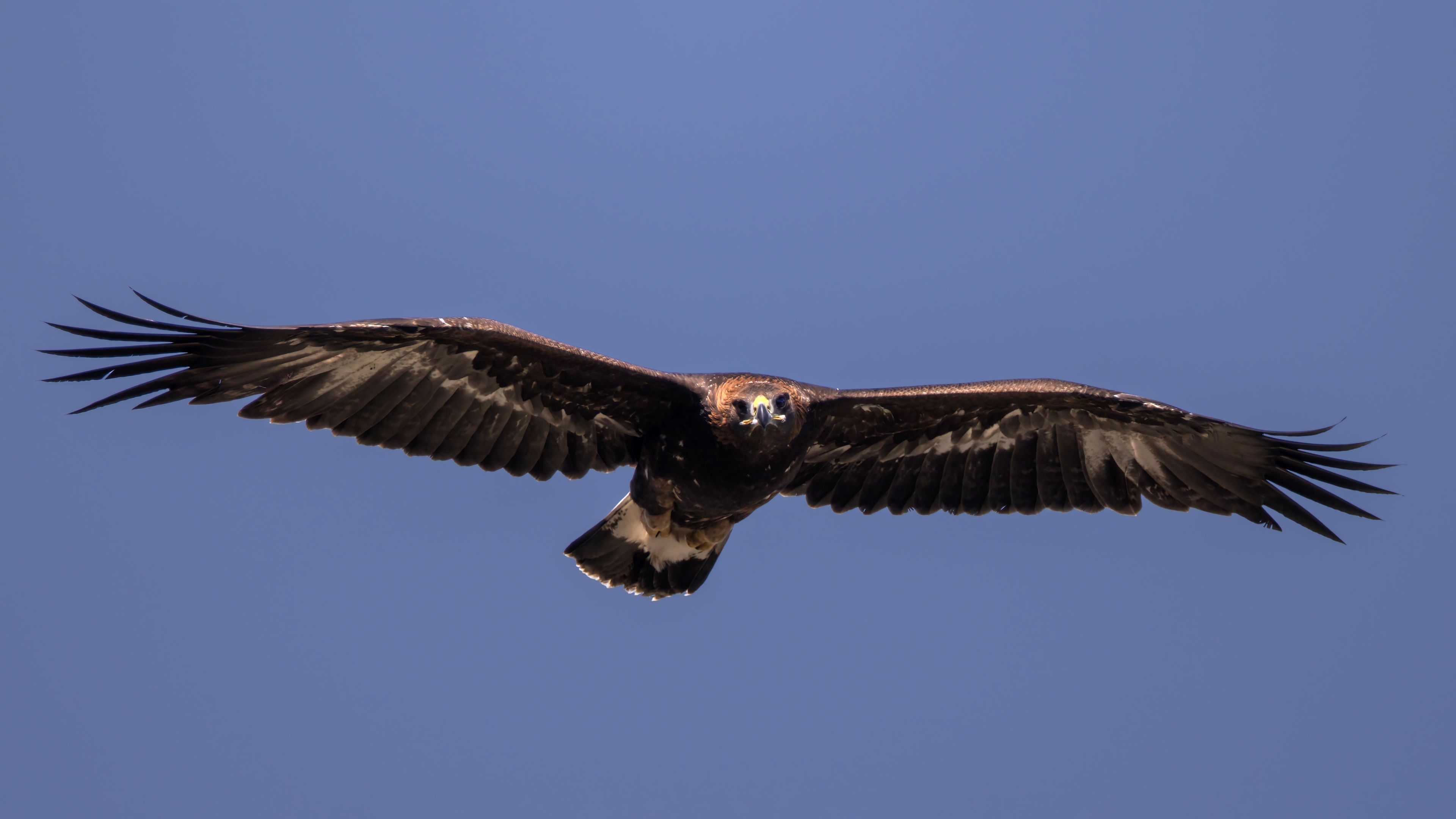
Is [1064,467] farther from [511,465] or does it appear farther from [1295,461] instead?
[511,465]

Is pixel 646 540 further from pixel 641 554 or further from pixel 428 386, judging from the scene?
pixel 428 386

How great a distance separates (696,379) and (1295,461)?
14.0 feet

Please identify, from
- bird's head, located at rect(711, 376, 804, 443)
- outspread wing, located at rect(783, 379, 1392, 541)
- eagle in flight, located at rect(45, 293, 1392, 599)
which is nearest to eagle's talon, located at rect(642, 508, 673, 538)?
eagle in flight, located at rect(45, 293, 1392, 599)

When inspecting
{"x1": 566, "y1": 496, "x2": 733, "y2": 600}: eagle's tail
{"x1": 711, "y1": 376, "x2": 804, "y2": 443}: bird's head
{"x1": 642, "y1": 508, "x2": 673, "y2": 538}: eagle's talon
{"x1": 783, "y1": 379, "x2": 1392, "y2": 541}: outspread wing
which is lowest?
{"x1": 566, "y1": 496, "x2": 733, "y2": 600}: eagle's tail

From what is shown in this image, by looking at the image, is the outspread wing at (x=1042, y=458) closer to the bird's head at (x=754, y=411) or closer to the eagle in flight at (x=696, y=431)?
the eagle in flight at (x=696, y=431)

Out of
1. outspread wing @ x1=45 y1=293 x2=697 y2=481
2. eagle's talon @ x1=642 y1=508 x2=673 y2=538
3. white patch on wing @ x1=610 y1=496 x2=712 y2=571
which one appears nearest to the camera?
outspread wing @ x1=45 y1=293 x2=697 y2=481

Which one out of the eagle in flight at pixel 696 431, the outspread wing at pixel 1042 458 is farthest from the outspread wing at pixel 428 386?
the outspread wing at pixel 1042 458

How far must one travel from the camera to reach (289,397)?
9.00 metres

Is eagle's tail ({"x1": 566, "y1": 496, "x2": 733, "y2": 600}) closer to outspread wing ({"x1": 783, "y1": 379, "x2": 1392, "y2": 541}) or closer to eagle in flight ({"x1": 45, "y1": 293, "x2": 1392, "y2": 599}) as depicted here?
eagle in flight ({"x1": 45, "y1": 293, "x2": 1392, "y2": 599})

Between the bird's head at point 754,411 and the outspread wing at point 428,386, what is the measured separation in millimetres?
336

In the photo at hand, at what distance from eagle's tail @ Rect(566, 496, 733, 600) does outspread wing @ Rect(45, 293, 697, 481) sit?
1.63 feet

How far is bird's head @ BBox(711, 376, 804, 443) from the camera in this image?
8.73m

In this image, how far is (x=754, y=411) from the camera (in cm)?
872

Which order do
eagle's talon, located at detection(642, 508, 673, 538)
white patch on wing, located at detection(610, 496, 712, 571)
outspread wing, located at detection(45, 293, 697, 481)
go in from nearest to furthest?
outspread wing, located at detection(45, 293, 697, 481)
eagle's talon, located at detection(642, 508, 673, 538)
white patch on wing, located at detection(610, 496, 712, 571)
